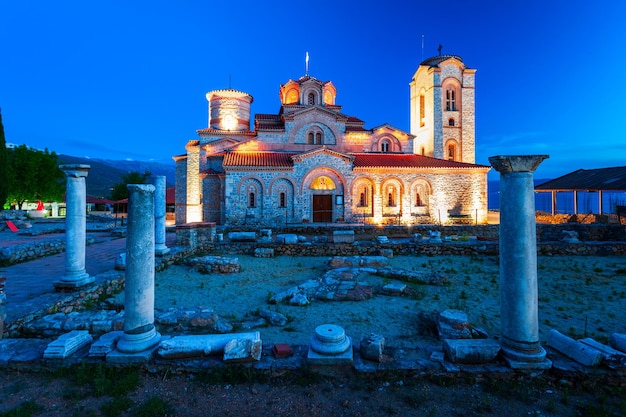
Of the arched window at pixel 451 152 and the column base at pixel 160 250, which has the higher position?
the arched window at pixel 451 152

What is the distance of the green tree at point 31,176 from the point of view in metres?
30.3

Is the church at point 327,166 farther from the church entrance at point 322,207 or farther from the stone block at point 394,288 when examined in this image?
the stone block at point 394,288

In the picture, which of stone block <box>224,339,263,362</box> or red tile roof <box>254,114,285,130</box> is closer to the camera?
stone block <box>224,339,263,362</box>

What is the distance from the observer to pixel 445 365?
3527mm

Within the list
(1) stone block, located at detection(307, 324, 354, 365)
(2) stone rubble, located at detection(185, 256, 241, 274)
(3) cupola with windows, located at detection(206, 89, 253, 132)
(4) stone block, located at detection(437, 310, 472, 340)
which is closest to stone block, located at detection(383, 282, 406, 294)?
(4) stone block, located at detection(437, 310, 472, 340)

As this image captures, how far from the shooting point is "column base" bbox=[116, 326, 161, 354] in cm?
370

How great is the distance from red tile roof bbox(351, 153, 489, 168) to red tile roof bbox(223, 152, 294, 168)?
502 centimetres

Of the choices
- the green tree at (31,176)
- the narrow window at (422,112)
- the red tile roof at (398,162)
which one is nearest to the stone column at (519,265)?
the red tile roof at (398,162)

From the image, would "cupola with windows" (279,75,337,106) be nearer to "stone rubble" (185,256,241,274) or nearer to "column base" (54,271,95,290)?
"stone rubble" (185,256,241,274)

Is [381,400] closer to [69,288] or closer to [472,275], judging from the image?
[69,288]

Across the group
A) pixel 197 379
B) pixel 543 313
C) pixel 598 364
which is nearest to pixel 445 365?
pixel 598 364

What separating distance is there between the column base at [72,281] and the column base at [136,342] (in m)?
3.12

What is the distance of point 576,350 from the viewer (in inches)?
140

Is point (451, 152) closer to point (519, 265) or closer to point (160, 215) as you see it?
point (160, 215)
